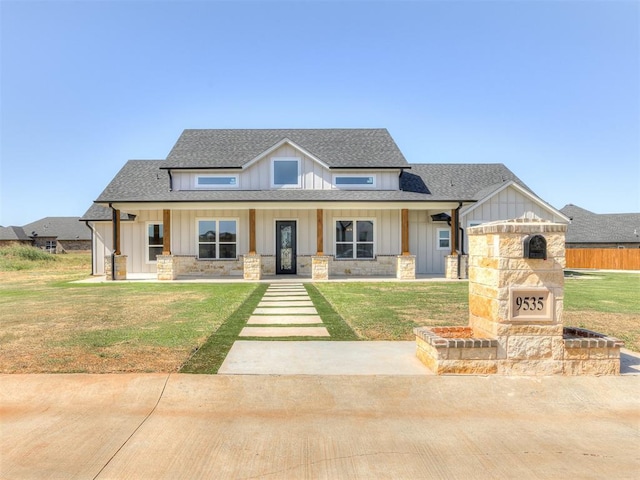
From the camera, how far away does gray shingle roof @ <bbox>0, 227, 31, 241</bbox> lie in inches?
2236

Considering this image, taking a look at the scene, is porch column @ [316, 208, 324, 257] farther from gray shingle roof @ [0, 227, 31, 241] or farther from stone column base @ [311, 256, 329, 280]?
gray shingle roof @ [0, 227, 31, 241]

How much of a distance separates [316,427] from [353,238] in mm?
15924

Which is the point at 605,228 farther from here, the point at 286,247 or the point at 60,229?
the point at 60,229

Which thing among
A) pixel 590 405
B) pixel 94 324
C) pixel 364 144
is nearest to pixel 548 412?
pixel 590 405

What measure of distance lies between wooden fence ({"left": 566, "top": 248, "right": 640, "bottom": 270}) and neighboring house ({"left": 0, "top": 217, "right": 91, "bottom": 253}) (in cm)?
5580

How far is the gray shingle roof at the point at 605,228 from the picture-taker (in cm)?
3597

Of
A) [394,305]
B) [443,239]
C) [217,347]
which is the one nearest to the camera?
[217,347]

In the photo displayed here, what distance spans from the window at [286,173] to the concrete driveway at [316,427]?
604 inches

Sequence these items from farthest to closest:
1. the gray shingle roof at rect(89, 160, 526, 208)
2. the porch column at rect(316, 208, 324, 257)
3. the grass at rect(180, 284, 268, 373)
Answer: the gray shingle roof at rect(89, 160, 526, 208)
the porch column at rect(316, 208, 324, 257)
the grass at rect(180, 284, 268, 373)

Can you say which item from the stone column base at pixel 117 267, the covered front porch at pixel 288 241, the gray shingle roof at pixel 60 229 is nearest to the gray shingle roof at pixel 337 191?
the covered front porch at pixel 288 241

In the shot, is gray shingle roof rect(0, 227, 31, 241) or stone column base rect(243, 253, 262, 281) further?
gray shingle roof rect(0, 227, 31, 241)

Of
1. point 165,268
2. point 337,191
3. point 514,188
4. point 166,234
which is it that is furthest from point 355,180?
point 165,268

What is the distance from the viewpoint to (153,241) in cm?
2027

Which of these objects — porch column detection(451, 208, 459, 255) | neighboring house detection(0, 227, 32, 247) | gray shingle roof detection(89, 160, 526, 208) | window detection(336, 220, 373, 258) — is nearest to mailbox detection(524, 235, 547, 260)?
gray shingle roof detection(89, 160, 526, 208)
